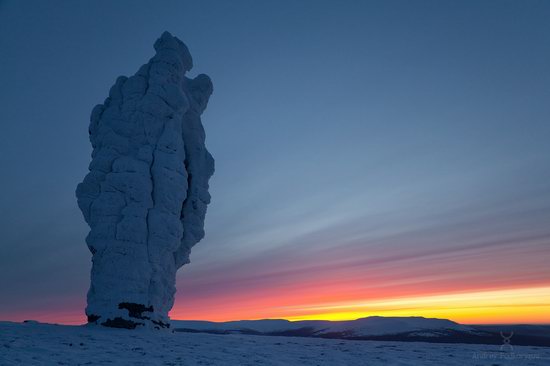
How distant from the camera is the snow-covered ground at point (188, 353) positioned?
32.2ft

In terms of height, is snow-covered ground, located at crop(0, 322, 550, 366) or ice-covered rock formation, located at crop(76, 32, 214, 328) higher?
ice-covered rock formation, located at crop(76, 32, 214, 328)

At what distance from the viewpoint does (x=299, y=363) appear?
10.8 meters

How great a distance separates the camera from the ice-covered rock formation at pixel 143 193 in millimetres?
18375

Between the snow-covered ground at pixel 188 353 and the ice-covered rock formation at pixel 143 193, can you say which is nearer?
the snow-covered ground at pixel 188 353

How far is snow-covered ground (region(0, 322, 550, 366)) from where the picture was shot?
9.83 metres

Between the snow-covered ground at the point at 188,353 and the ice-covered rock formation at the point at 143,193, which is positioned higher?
the ice-covered rock formation at the point at 143,193

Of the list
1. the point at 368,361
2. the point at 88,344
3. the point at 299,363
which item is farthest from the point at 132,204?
the point at 368,361

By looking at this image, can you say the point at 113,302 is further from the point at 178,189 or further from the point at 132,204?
the point at 178,189

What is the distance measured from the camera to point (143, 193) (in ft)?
65.3

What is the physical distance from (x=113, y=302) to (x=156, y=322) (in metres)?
2.39

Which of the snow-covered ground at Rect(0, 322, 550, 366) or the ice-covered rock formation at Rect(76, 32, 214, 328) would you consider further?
the ice-covered rock formation at Rect(76, 32, 214, 328)

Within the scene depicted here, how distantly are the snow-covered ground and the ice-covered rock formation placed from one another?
11.2 feet

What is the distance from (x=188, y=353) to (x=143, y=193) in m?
10.6

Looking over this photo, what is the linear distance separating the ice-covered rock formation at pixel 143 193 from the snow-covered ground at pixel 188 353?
134 inches
